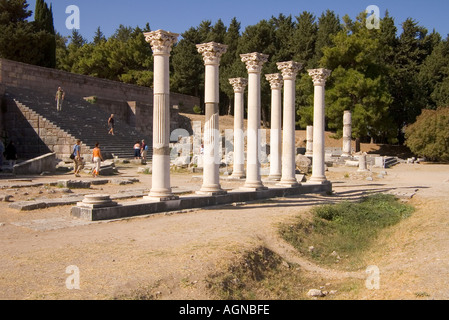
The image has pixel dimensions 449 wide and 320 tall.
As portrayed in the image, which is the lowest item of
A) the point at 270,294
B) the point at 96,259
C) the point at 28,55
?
the point at 270,294

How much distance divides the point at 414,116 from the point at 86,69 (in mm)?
37130

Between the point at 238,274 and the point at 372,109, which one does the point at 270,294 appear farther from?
the point at 372,109

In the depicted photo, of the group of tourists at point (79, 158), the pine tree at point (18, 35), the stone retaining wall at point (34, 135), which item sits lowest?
the group of tourists at point (79, 158)

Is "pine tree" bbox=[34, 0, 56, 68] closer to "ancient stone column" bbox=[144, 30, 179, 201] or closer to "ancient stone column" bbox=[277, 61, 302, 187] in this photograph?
"ancient stone column" bbox=[277, 61, 302, 187]

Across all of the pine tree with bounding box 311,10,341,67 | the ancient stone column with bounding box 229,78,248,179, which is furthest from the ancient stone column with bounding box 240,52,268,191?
the pine tree with bounding box 311,10,341,67

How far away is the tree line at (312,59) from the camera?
43.1m

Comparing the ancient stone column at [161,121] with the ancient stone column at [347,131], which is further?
the ancient stone column at [347,131]

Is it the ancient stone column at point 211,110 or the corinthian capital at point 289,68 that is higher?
the corinthian capital at point 289,68

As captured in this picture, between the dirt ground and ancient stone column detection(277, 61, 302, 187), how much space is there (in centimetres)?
400

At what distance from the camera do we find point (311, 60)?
178ft

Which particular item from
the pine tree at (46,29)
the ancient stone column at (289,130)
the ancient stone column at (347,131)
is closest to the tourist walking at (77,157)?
the ancient stone column at (289,130)

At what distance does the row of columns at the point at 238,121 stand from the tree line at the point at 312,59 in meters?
25.7

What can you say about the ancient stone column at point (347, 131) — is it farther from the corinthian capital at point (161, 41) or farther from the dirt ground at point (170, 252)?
the corinthian capital at point (161, 41)

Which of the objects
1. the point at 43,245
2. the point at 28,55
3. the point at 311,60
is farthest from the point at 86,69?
the point at 43,245
